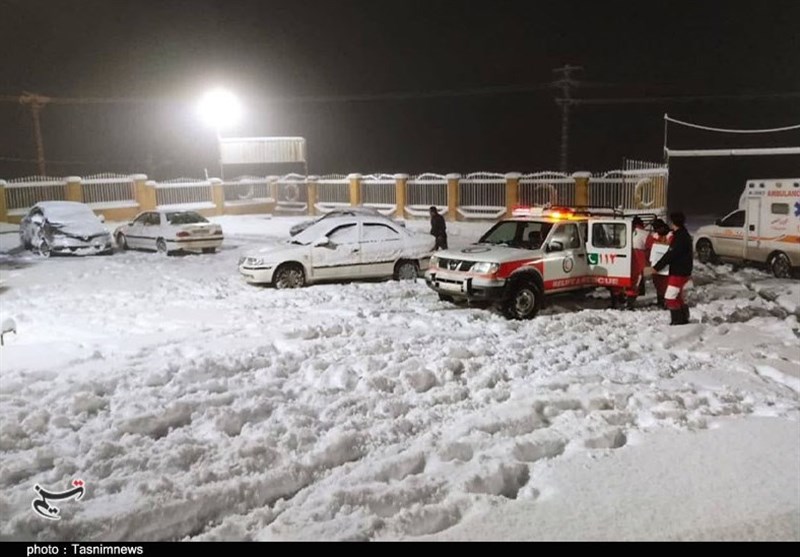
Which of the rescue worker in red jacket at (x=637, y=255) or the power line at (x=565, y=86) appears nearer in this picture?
the rescue worker in red jacket at (x=637, y=255)

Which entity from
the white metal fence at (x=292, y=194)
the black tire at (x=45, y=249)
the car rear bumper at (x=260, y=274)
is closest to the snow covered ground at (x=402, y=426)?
the car rear bumper at (x=260, y=274)

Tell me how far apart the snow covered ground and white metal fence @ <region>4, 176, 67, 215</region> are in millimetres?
16431

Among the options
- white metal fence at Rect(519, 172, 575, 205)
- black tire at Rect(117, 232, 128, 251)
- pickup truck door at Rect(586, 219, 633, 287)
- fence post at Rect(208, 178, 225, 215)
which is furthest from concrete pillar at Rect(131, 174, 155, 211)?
pickup truck door at Rect(586, 219, 633, 287)

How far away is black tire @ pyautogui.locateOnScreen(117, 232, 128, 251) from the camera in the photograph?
814 inches

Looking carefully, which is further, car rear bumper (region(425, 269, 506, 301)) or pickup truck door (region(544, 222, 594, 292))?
pickup truck door (region(544, 222, 594, 292))

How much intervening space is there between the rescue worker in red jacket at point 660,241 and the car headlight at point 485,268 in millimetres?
2609

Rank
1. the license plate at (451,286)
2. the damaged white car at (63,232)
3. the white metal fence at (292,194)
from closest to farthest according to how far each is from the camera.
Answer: the license plate at (451,286), the damaged white car at (63,232), the white metal fence at (292,194)

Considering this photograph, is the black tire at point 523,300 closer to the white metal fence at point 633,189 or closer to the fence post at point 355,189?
the white metal fence at point 633,189

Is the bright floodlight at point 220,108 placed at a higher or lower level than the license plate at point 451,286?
higher

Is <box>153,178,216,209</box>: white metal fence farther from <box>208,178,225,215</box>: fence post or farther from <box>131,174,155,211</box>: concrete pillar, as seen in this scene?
<box>131,174,155,211</box>: concrete pillar

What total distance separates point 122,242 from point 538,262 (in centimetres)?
1364

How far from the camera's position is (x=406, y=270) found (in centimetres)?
1488

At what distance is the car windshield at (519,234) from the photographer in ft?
38.9

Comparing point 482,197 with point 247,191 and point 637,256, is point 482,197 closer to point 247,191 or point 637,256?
point 247,191
